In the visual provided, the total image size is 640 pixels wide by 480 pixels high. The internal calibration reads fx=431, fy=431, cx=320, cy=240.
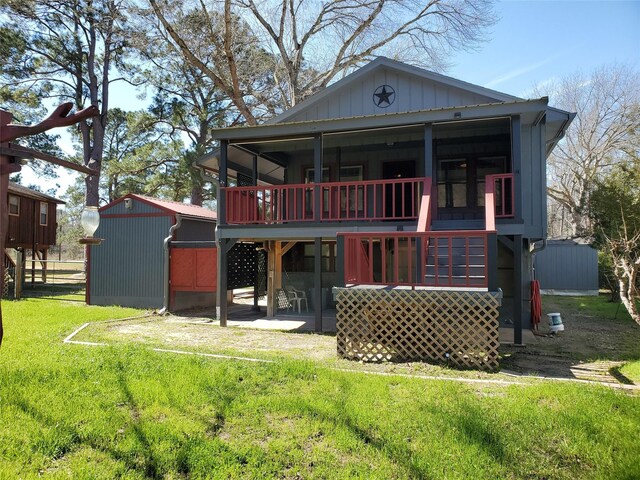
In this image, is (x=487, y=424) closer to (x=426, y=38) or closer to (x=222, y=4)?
(x=222, y=4)

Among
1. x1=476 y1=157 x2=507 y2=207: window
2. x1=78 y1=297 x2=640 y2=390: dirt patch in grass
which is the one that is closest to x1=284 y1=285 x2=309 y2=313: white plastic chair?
x1=78 y1=297 x2=640 y2=390: dirt patch in grass

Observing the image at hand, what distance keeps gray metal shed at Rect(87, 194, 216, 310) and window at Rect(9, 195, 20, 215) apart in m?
8.95

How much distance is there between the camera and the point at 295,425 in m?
3.64

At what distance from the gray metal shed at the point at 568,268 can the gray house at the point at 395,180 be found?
25.0ft

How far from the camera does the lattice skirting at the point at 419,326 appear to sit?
5.62 meters

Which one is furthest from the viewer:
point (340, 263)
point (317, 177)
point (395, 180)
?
point (317, 177)

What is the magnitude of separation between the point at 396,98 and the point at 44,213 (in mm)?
19176

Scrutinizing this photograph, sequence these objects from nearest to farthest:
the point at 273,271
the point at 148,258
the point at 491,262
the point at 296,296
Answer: the point at 491,262 → the point at 273,271 → the point at 296,296 → the point at 148,258

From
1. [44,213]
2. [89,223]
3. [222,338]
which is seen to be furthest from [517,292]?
[44,213]

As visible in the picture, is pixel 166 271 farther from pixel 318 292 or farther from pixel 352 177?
pixel 352 177

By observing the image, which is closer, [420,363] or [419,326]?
[420,363]

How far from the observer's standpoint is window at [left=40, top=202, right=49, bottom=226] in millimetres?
21156

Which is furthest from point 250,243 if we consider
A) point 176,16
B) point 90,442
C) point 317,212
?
point 176,16

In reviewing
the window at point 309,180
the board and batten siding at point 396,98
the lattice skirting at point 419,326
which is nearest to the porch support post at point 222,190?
the board and batten siding at point 396,98
